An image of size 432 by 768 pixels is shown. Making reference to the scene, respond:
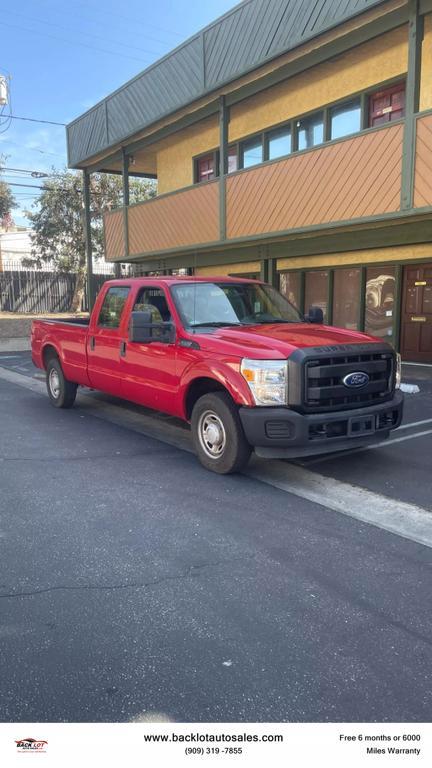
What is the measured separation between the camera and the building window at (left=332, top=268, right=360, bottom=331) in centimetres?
1324

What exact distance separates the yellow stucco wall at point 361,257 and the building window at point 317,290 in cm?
27

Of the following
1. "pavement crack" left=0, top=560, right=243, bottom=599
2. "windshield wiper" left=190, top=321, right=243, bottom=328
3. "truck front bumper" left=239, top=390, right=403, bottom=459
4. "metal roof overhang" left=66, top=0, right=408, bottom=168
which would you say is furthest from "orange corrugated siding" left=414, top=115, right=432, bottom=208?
"pavement crack" left=0, top=560, right=243, bottom=599

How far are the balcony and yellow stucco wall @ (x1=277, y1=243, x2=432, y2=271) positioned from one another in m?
2.44

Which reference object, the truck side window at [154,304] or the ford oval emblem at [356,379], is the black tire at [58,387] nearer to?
the truck side window at [154,304]

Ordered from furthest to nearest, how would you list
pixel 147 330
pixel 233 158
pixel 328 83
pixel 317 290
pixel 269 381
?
pixel 233 158
pixel 317 290
pixel 328 83
pixel 147 330
pixel 269 381

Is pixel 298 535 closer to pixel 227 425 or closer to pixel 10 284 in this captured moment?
pixel 227 425

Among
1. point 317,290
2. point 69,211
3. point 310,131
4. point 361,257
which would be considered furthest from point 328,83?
point 69,211

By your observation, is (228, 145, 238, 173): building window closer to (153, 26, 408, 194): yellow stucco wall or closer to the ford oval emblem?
(153, 26, 408, 194): yellow stucco wall

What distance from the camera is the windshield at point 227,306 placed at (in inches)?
245

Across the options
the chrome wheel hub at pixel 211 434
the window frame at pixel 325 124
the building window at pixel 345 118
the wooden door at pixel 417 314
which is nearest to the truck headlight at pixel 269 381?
the chrome wheel hub at pixel 211 434

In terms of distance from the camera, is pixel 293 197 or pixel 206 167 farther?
pixel 206 167

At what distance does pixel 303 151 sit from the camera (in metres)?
10.5

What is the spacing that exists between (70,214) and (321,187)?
25.4 metres
